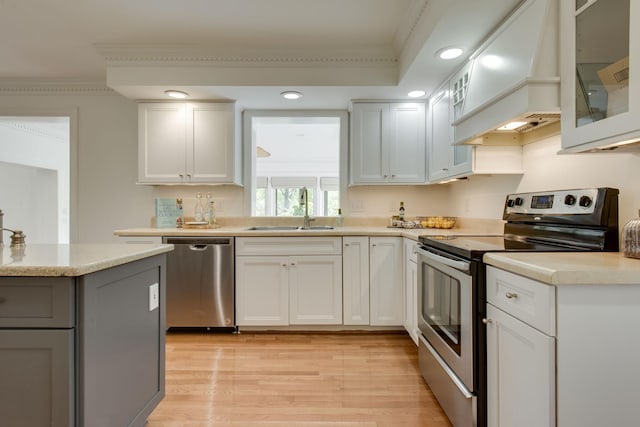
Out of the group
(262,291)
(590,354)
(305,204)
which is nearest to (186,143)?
(305,204)

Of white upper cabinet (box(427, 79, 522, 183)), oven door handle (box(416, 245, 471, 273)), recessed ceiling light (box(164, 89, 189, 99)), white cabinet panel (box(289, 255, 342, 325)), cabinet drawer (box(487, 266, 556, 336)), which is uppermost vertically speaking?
recessed ceiling light (box(164, 89, 189, 99))

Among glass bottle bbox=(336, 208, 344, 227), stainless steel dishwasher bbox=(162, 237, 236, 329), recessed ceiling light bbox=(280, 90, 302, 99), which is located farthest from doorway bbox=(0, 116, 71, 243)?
glass bottle bbox=(336, 208, 344, 227)

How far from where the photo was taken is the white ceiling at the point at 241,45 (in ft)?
6.97

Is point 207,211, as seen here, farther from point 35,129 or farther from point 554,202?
point 35,129

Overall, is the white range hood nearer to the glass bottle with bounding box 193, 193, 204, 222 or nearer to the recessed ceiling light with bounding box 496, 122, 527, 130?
the recessed ceiling light with bounding box 496, 122, 527, 130

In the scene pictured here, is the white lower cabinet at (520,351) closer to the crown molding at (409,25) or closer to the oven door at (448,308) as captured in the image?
the oven door at (448,308)

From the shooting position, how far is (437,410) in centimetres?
173

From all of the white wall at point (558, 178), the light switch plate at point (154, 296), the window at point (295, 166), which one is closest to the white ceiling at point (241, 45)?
the white wall at point (558, 178)

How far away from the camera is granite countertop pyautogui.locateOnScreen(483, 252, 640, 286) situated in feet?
3.14

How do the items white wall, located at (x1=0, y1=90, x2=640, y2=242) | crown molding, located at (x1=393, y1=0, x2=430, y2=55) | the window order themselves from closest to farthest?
crown molding, located at (x1=393, y1=0, x2=430, y2=55) < white wall, located at (x1=0, y1=90, x2=640, y2=242) < the window

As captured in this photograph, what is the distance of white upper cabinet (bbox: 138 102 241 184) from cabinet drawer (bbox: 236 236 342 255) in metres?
0.69

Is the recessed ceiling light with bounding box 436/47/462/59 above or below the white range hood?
above

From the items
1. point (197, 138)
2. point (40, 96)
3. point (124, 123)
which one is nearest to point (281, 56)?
point (197, 138)

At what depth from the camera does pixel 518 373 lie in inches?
44.4
